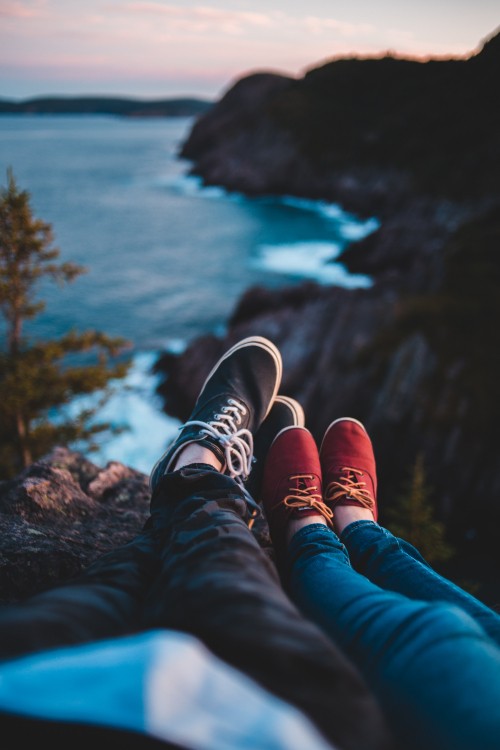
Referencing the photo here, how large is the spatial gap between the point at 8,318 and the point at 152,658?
26.4 feet

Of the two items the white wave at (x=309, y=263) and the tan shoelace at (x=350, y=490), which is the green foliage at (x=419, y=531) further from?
the white wave at (x=309, y=263)

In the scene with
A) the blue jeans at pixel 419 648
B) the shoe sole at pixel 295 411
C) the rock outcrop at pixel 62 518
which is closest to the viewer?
the blue jeans at pixel 419 648

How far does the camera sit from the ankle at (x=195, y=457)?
258 centimetres

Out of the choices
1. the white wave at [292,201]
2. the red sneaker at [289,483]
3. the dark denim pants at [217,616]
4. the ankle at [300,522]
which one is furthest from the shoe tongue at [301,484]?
the white wave at [292,201]

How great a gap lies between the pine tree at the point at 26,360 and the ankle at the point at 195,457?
17.4 feet

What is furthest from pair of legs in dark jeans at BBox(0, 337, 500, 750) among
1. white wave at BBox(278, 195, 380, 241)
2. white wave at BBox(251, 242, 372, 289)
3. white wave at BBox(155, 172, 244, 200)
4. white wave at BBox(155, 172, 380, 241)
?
white wave at BBox(155, 172, 244, 200)

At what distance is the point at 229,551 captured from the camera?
1.46 metres

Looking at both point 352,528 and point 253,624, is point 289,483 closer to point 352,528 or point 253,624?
point 352,528

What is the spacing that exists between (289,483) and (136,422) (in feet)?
37.9

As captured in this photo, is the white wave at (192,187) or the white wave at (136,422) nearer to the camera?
the white wave at (136,422)

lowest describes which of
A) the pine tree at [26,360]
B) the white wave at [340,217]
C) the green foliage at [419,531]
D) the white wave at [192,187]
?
the green foliage at [419,531]

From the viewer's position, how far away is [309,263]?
28.5 meters

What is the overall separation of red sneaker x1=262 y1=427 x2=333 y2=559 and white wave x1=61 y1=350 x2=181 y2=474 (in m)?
8.62

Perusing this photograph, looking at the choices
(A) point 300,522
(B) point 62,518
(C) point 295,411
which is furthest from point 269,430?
(B) point 62,518
